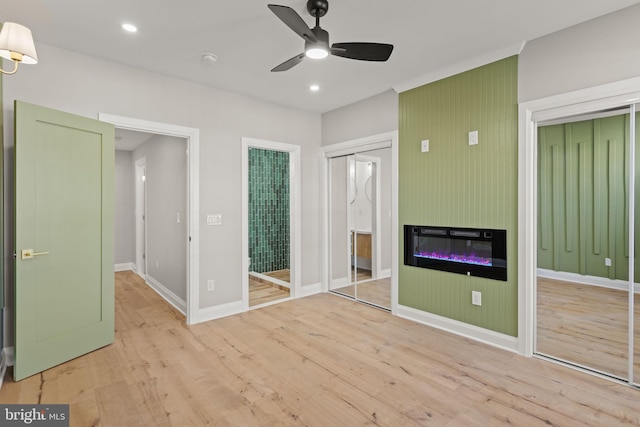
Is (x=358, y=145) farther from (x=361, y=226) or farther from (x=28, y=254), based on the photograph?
(x=28, y=254)

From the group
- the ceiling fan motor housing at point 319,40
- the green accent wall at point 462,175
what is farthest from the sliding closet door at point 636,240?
the ceiling fan motor housing at point 319,40

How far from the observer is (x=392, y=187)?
3895 millimetres

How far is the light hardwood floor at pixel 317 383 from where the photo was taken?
200cm

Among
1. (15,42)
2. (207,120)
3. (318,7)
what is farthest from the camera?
(207,120)

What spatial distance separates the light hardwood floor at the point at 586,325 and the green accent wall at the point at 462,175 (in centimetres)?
45

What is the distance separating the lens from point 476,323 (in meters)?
3.14

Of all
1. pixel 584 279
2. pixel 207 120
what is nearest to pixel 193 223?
pixel 207 120

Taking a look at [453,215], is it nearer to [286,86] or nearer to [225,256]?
[286,86]

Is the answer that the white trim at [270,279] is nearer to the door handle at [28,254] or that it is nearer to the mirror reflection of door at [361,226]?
the mirror reflection of door at [361,226]

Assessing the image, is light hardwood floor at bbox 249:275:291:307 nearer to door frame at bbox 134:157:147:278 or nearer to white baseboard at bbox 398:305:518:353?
white baseboard at bbox 398:305:518:353

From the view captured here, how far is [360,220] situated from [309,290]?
51.3 inches

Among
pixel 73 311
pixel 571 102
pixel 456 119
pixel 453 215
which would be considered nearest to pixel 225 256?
pixel 73 311

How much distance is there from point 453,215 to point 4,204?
404cm
